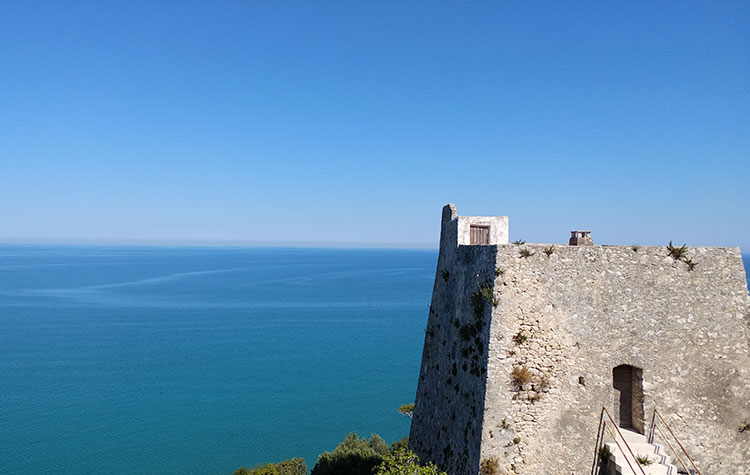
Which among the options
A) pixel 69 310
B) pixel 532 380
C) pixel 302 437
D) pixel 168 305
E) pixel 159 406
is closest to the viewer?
pixel 532 380

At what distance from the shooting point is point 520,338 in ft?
35.9

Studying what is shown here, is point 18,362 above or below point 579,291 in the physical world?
below

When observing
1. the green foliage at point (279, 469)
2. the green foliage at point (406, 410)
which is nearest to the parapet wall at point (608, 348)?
the green foliage at point (279, 469)

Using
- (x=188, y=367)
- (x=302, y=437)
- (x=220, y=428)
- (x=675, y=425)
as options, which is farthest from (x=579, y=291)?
(x=188, y=367)

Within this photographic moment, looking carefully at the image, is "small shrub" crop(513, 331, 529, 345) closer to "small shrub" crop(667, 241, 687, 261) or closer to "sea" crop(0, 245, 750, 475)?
"small shrub" crop(667, 241, 687, 261)

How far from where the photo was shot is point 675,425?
1114cm

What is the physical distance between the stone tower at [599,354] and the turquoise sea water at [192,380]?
4376 cm

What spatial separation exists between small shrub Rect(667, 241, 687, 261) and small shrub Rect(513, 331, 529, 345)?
4.30 meters

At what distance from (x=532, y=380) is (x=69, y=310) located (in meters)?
138

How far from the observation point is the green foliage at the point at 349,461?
2964cm

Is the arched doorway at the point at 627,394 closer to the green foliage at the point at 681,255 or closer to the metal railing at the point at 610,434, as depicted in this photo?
the metal railing at the point at 610,434

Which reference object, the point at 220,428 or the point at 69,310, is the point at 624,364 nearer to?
the point at 220,428

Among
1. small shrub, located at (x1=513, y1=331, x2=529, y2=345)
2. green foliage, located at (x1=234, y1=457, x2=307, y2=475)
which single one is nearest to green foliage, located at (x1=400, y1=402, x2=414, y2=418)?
green foliage, located at (x1=234, y1=457, x2=307, y2=475)

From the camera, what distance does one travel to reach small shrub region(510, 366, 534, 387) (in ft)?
35.5
